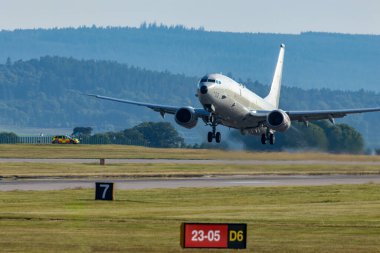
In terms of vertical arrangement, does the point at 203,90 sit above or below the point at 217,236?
above

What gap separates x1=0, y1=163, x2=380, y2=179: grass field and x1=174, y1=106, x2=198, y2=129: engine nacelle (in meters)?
7.09

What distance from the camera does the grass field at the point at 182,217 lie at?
43.8 metres

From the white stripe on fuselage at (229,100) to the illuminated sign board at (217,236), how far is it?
41.6 m

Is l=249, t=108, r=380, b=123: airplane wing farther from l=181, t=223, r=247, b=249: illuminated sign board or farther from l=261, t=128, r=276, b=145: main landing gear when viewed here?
l=181, t=223, r=247, b=249: illuminated sign board

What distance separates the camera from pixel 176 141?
621 ft

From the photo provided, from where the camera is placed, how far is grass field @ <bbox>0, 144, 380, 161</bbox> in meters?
100

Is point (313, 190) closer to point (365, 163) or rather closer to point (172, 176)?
point (172, 176)

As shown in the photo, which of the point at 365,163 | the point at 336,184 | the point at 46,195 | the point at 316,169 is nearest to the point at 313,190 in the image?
the point at 336,184

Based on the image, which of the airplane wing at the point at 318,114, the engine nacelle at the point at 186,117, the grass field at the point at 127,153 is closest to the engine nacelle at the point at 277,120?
the airplane wing at the point at 318,114

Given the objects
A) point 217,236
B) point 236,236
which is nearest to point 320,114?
point 236,236

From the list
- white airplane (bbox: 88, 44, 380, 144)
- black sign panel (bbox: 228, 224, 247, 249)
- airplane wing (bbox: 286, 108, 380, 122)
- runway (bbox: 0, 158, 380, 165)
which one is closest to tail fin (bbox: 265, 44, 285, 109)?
runway (bbox: 0, 158, 380, 165)

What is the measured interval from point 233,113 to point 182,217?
28354 millimetres

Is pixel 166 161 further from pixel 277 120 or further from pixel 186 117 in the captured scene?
pixel 277 120

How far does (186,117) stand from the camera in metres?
86.4
